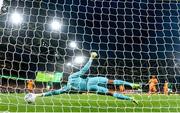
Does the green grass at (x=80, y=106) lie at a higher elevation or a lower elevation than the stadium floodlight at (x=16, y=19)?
lower

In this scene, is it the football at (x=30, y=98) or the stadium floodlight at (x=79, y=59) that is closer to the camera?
the football at (x=30, y=98)

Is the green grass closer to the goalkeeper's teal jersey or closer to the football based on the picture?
the football

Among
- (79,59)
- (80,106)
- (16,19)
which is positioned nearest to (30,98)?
(80,106)

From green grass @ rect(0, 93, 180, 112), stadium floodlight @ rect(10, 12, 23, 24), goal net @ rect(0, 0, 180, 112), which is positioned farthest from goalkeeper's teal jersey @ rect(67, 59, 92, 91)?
stadium floodlight @ rect(10, 12, 23, 24)

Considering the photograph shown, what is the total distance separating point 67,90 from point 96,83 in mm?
587

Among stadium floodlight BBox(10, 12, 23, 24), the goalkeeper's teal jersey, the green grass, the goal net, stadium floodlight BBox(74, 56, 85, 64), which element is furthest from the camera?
stadium floodlight BBox(74, 56, 85, 64)

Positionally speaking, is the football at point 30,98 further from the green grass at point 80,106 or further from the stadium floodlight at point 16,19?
the stadium floodlight at point 16,19

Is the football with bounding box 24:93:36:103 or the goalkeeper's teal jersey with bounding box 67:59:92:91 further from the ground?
the goalkeeper's teal jersey with bounding box 67:59:92:91

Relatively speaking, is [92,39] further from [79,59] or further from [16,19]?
[79,59]

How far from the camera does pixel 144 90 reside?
22766 mm

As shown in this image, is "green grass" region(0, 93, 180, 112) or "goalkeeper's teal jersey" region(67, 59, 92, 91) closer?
"green grass" region(0, 93, 180, 112)

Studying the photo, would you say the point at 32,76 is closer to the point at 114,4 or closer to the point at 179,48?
the point at 179,48

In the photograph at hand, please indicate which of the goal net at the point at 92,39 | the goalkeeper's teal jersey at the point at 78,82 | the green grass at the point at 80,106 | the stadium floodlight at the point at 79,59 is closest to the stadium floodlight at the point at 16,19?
the goal net at the point at 92,39

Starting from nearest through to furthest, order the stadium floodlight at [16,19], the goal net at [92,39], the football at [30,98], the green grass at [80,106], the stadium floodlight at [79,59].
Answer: the green grass at [80,106] < the football at [30,98] < the goal net at [92,39] < the stadium floodlight at [16,19] < the stadium floodlight at [79,59]
